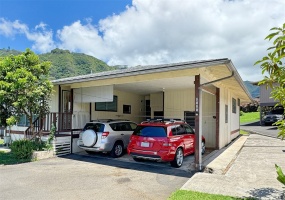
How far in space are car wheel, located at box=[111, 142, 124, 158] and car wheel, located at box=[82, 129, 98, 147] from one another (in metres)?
0.95

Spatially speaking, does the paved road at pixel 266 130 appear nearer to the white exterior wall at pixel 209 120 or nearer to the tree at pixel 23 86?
the white exterior wall at pixel 209 120

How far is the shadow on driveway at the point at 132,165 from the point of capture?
26.9 ft

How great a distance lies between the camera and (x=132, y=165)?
928cm

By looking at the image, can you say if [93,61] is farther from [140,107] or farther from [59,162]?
[59,162]

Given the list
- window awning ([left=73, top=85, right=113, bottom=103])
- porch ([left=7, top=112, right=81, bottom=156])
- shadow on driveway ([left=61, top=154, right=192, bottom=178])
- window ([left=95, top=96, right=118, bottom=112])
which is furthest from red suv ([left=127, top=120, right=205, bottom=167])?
window ([left=95, top=96, right=118, bottom=112])

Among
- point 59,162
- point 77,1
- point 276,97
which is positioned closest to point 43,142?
point 59,162

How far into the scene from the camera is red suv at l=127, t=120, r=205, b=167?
864cm

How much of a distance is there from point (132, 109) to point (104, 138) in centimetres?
643

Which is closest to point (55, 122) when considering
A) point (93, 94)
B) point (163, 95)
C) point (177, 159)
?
point (93, 94)

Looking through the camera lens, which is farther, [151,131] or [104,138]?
[104,138]

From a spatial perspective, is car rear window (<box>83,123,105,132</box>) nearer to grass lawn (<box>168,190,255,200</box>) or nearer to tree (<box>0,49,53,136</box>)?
tree (<box>0,49,53,136</box>)

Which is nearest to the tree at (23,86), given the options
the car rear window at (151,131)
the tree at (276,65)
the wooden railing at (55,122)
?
the wooden railing at (55,122)

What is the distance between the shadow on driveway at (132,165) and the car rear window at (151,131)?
1.15 metres

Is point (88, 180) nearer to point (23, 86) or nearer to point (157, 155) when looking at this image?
point (157, 155)
